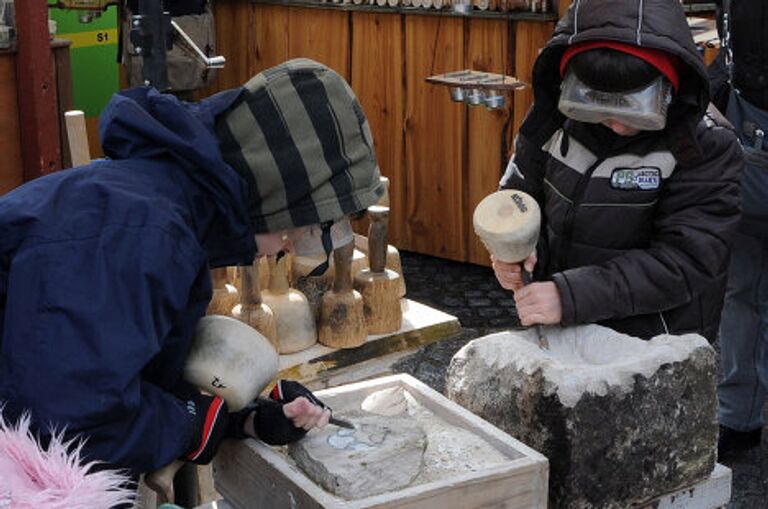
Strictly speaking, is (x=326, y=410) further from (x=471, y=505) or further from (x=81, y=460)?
(x=81, y=460)

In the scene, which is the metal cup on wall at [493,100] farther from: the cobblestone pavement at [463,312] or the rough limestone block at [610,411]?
the rough limestone block at [610,411]

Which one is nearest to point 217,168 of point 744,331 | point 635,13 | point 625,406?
point 625,406

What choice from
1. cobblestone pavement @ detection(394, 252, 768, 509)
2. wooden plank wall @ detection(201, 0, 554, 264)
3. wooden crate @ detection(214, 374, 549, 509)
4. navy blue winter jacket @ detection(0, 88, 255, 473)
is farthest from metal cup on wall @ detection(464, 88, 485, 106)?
navy blue winter jacket @ detection(0, 88, 255, 473)

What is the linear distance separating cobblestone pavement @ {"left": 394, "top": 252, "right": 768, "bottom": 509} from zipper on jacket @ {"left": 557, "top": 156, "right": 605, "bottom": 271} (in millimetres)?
1624

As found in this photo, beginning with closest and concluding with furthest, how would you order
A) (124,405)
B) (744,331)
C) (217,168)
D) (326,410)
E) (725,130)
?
(124,405) < (217,168) < (326,410) < (725,130) < (744,331)

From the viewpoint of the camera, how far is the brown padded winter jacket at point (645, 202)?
2.48 meters

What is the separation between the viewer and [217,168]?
1.86 metres

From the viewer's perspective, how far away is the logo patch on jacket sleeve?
8.50 feet

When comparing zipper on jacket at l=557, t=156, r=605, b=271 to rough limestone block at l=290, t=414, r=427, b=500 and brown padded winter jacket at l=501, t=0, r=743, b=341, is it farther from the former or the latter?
rough limestone block at l=290, t=414, r=427, b=500

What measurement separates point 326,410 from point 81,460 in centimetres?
53

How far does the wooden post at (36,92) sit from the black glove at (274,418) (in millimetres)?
2913

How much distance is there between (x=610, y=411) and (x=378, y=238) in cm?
114

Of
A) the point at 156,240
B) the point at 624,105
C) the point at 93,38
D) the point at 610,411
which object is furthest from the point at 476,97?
the point at 156,240

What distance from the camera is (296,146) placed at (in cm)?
192
